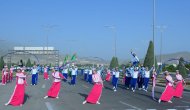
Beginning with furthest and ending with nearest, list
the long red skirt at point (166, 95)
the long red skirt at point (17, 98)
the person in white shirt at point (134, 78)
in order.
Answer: the person in white shirt at point (134, 78)
the long red skirt at point (166, 95)
the long red skirt at point (17, 98)

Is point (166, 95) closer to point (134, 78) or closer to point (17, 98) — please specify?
point (17, 98)

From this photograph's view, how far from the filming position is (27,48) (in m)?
110

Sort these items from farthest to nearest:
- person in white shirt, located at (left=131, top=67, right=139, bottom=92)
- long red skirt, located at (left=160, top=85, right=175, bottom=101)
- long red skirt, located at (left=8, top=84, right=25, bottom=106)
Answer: person in white shirt, located at (left=131, top=67, right=139, bottom=92), long red skirt, located at (left=160, top=85, right=175, bottom=101), long red skirt, located at (left=8, top=84, right=25, bottom=106)

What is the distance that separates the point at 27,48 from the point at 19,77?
92420mm

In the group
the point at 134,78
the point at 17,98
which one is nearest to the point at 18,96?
the point at 17,98

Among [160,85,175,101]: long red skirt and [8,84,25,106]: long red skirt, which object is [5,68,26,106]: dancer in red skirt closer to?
[8,84,25,106]: long red skirt

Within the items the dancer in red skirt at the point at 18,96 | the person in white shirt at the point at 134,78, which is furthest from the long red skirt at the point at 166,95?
the person in white shirt at the point at 134,78

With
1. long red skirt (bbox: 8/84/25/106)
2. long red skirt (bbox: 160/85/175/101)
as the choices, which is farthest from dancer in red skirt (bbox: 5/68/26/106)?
long red skirt (bbox: 160/85/175/101)

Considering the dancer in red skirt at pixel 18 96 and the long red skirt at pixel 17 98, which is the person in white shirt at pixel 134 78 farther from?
the long red skirt at pixel 17 98

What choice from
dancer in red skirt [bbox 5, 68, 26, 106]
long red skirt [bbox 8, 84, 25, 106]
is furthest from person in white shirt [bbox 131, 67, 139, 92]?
long red skirt [bbox 8, 84, 25, 106]

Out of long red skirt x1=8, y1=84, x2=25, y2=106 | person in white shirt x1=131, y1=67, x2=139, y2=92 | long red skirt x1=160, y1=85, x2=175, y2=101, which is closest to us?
long red skirt x1=8, y1=84, x2=25, y2=106

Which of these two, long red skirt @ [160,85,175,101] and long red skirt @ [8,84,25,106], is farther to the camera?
long red skirt @ [160,85,175,101]

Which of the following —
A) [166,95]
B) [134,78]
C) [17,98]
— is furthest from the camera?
[134,78]

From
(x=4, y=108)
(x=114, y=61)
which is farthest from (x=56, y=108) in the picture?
(x=114, y=61)
